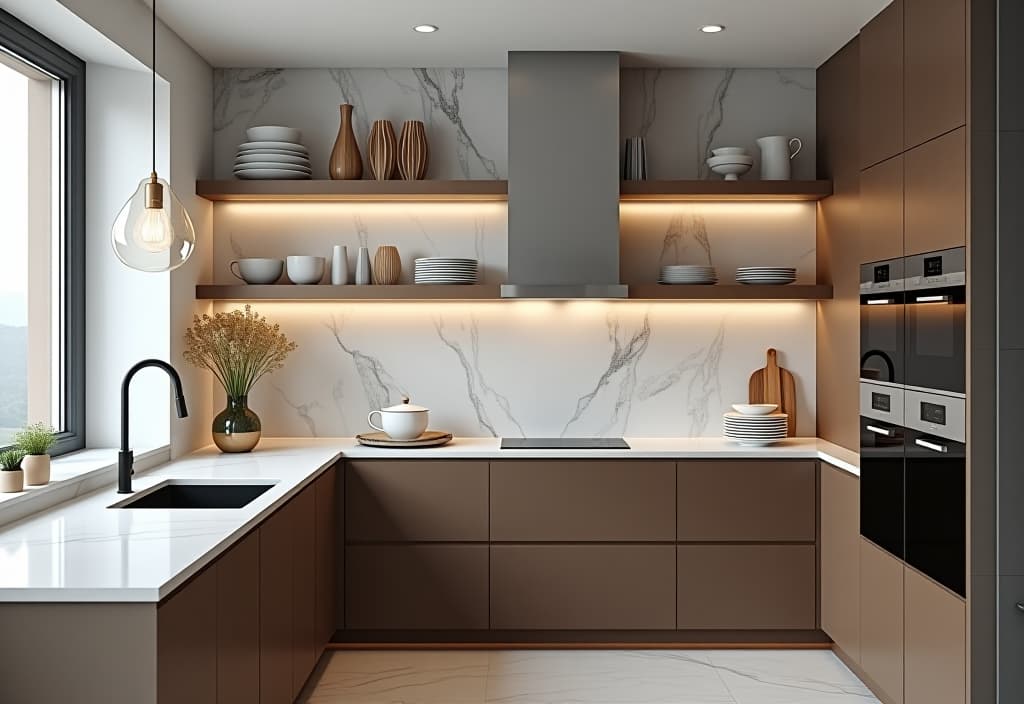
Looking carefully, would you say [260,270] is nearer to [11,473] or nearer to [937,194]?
[11,473]

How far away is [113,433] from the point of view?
3674mm

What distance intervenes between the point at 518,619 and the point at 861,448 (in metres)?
1.49

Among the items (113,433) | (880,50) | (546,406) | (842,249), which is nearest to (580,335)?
(546,406)

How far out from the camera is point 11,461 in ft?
9.01

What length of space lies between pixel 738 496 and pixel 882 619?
31.1 inches

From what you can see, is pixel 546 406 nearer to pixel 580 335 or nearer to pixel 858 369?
pixel 580 335

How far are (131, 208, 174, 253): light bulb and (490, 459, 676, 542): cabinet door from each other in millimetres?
1650

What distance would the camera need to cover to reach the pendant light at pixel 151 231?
A: 264cm

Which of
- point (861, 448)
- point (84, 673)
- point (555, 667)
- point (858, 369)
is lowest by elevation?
point (555, 667)

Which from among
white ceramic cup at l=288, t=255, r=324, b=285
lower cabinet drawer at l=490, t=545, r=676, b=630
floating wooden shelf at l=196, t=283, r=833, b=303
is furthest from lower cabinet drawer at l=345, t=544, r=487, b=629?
white ceramic cup at l=288, t=255, r=324, b=285

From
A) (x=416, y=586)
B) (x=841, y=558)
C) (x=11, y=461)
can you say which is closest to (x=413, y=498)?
(x=416, y=586)

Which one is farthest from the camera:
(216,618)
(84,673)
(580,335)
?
(580,335)

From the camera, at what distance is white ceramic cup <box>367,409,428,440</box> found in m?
4.00

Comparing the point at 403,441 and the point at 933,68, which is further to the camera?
the point at 403,441
